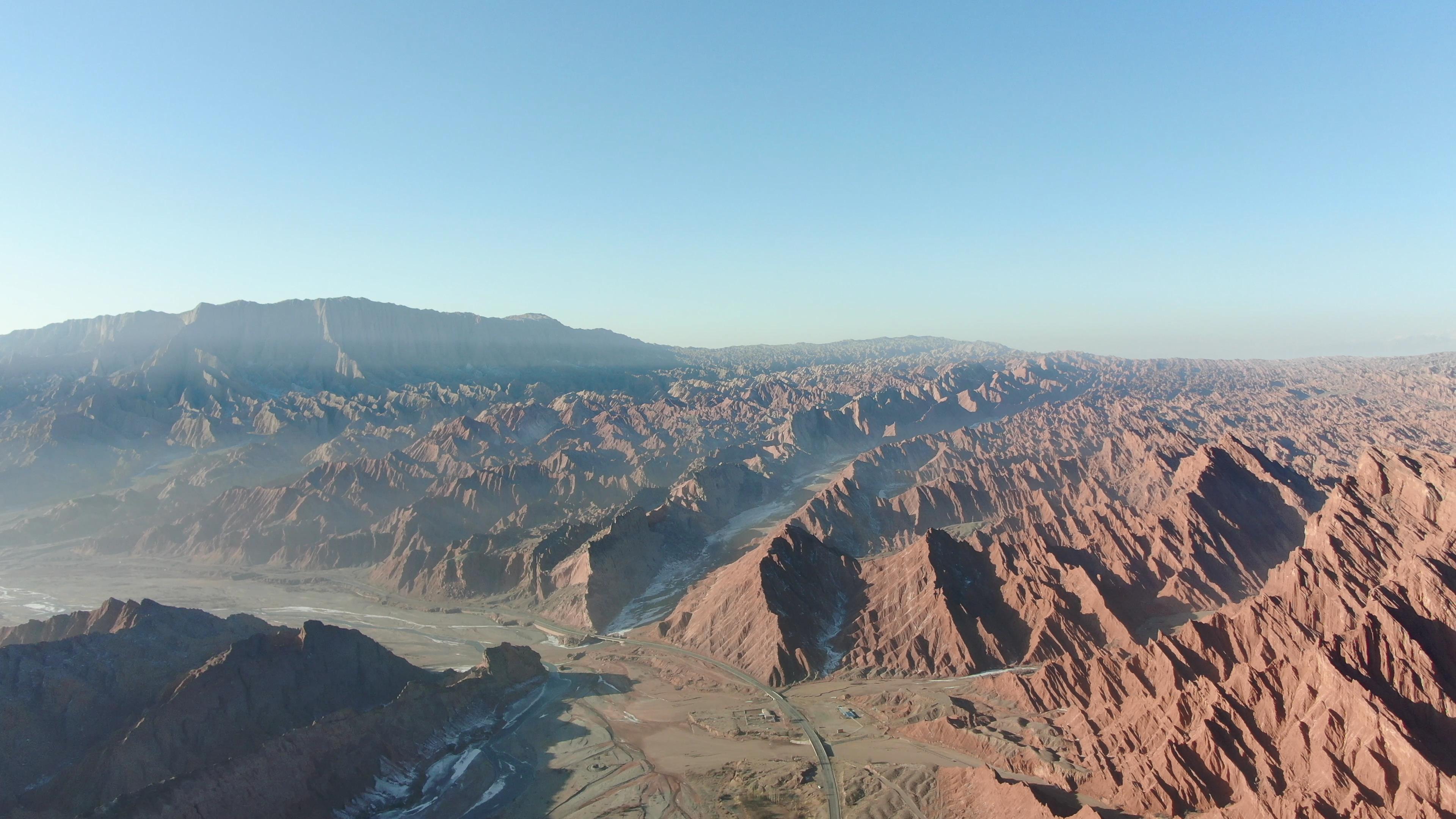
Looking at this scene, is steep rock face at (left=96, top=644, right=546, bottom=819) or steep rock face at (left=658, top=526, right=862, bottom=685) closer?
steep rock face at (left=96, top=644, right=546, bottom=819)

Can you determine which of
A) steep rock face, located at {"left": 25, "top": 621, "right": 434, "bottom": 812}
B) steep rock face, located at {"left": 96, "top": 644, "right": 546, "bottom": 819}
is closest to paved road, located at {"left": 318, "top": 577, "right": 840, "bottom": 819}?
steep rock face, located at {"left": 96, "top": 644, "right": 546, "bottom": 819}

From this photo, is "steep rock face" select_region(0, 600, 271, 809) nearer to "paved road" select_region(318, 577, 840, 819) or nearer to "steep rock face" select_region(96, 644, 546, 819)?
"steep rock face" select_region(96, 644, 546, 819)

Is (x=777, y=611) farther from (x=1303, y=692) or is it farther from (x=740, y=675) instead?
(x=1303, y=692)

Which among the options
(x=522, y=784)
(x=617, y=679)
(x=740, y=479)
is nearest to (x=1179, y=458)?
(x=740, y=479)

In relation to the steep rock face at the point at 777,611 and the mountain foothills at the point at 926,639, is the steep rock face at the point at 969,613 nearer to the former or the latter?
the mountain foothills at the point at 926,639

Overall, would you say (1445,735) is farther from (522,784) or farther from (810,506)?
(810,506)

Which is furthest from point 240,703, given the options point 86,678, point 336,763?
point 86,678
